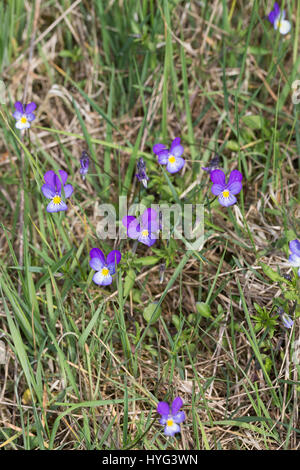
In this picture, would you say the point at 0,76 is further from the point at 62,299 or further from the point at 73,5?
the point at 62,299

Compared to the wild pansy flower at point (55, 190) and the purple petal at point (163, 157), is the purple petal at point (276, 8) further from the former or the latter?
the wild pansy flower at point (55, 190)

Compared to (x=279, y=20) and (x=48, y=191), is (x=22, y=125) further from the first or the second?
(x=279, y=20)

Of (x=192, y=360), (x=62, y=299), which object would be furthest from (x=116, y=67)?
(x=192, y=360)

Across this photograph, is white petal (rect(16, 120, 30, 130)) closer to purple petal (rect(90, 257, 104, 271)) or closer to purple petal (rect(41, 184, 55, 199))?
purple petal (rect(41, 184, 55, 199))

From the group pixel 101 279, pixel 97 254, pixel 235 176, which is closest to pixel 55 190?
pixel 97 254

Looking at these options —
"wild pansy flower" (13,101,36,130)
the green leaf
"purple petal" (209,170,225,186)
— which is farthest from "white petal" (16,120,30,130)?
the green leaf
